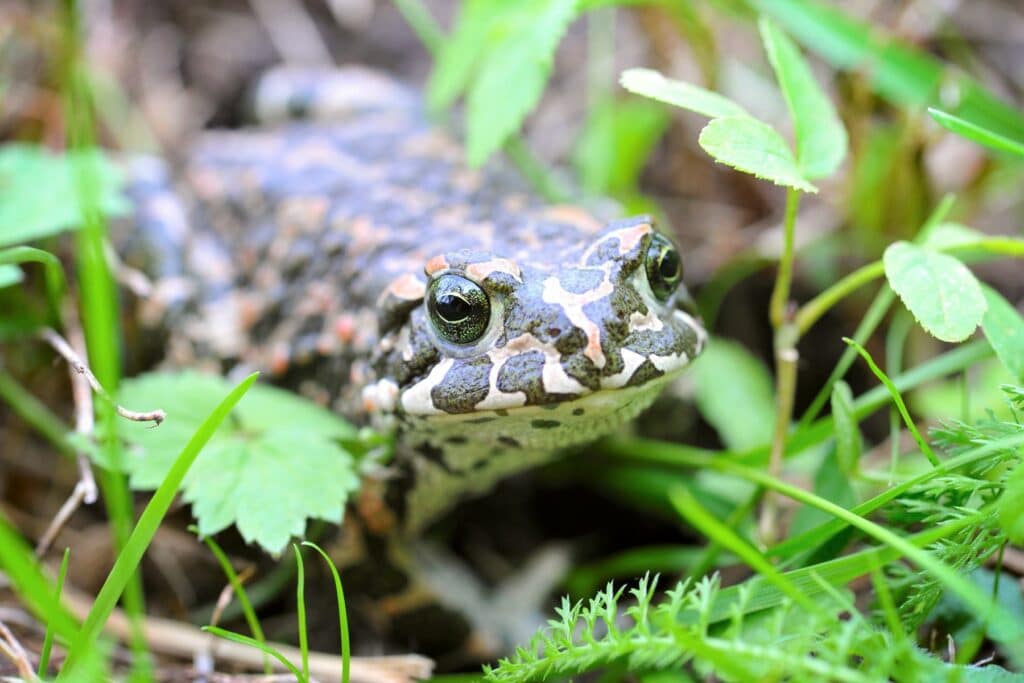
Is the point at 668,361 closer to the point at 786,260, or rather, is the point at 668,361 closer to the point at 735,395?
the point at 786,260

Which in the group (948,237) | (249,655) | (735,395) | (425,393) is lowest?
(249,655)

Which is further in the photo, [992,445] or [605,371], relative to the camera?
[605,371]

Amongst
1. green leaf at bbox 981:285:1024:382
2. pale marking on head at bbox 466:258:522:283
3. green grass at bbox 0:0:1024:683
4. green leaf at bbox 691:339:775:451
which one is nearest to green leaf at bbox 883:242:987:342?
green grass at bbox 0:0:1024:683

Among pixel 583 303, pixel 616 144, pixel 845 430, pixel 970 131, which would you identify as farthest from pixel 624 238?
pixel 616 144

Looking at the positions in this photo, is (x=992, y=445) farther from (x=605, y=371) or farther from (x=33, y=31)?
(x=33, y=31)

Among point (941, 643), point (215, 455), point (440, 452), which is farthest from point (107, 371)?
point (941, 643)

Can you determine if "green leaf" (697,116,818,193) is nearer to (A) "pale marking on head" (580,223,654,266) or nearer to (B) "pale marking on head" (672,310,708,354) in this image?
(A) "pale marking on head" (580,223,654,266)

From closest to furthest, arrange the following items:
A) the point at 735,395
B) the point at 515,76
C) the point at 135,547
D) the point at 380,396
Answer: the point at 135,547 → the point at 380,396 → the point at 515,76 → the point at 735,395
